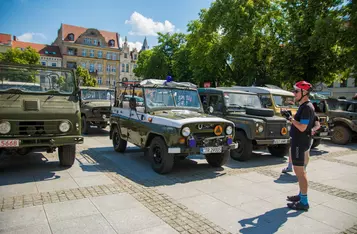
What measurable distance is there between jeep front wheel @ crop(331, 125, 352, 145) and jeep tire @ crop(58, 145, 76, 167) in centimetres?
1115

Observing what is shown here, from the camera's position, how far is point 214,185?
18.8 ft

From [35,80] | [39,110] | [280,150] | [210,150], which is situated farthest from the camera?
[280,150]

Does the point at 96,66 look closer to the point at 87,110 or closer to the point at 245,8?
the point at 245,8

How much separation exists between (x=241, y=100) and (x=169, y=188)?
480cm

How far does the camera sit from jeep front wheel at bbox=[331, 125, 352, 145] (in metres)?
12.2

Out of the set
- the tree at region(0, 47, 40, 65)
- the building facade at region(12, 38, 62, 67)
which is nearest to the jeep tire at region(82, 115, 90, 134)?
the tree at region(0, 47, 40, 65)

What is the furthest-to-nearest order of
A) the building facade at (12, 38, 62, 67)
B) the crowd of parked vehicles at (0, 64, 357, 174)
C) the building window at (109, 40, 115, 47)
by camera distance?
the building window at (109, 40, 115, 47) < the building facade at (12, 38, 62, 67) < the crowd of parked vehicles at (0, 64, 357, 174)

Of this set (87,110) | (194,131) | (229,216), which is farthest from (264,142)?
(87,110)

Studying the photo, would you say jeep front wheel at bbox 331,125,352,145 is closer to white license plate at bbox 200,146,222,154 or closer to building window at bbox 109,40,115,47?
white license plate at bbox 200,146,222,154

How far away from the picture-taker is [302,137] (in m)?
4.48

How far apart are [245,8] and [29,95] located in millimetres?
21463

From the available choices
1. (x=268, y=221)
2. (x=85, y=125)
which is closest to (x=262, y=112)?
(x=268, y=221)

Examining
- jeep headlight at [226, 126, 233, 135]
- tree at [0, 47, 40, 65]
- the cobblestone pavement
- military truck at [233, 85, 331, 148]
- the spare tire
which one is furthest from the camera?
tree at [0, 47, 40, 65]

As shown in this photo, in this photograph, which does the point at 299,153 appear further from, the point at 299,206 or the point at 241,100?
the point at 241,100
